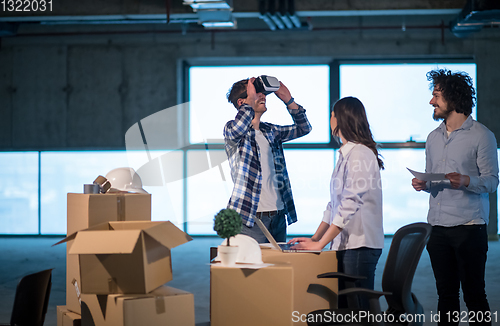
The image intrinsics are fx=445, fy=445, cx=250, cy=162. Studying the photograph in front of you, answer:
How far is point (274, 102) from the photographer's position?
650cm

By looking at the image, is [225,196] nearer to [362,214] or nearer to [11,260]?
[11,260]

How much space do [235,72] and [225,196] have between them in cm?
185

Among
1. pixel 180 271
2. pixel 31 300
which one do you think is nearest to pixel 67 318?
pixel 31 300

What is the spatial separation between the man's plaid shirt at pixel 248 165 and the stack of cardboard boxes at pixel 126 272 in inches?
18.8

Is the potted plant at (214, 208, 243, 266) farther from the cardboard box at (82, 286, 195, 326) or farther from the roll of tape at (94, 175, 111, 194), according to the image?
the roll of tape at (94, 175, 111, 194)

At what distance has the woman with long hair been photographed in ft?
5.44

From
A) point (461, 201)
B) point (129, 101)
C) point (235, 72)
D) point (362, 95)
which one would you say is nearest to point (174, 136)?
point (129, 101)

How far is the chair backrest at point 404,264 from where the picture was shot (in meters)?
1.56

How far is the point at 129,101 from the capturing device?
21.5ft

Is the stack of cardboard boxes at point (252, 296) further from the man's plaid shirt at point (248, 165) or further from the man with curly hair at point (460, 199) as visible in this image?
the man with curly hair at point (460, 199)

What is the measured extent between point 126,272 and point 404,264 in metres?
1.00

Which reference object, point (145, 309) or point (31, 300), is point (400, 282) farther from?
point (31, 300)

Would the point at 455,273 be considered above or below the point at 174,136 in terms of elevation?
below

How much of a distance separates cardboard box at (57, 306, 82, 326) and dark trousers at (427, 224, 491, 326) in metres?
1.57
